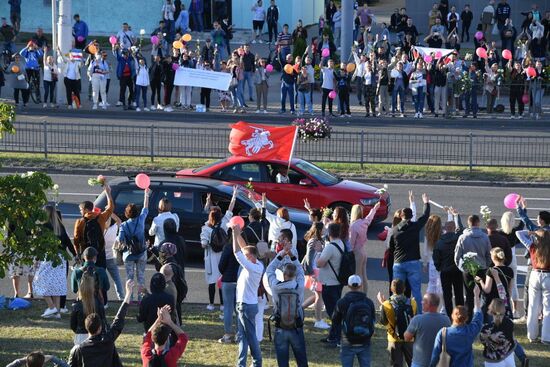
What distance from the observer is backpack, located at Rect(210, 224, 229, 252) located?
15367 millimetres

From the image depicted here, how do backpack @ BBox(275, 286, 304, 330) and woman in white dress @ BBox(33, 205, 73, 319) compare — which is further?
woman in white dress @ BBox(33, 205, 73, 319)

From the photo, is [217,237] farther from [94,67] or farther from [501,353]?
[94,67]

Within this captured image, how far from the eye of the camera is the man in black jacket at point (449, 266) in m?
15.0

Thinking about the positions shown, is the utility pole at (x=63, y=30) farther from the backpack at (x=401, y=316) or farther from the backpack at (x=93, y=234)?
the backpack at (x=401, y=316)

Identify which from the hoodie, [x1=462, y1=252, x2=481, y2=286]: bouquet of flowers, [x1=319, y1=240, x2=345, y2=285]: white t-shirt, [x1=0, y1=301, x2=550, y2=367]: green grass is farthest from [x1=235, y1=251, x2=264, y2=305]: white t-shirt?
the hoodie

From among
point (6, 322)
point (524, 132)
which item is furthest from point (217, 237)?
point (524, 132)

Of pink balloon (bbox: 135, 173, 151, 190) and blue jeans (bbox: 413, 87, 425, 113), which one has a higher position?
blue jeans (bbox: 413, 87, 425, 113)

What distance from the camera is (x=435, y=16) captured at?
1618 inches

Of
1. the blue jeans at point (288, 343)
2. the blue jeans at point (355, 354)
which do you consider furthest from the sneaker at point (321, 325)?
the blue jeans at point (355, 354)

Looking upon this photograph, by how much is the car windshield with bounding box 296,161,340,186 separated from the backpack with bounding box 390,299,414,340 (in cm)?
926

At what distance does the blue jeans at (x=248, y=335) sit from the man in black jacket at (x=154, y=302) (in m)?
0.93

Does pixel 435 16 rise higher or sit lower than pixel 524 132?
higher

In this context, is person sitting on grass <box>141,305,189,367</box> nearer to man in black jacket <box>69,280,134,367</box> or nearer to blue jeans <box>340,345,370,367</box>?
man in black jacket <box>69,280,134,367</box>

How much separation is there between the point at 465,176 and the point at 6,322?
14.7 metres
